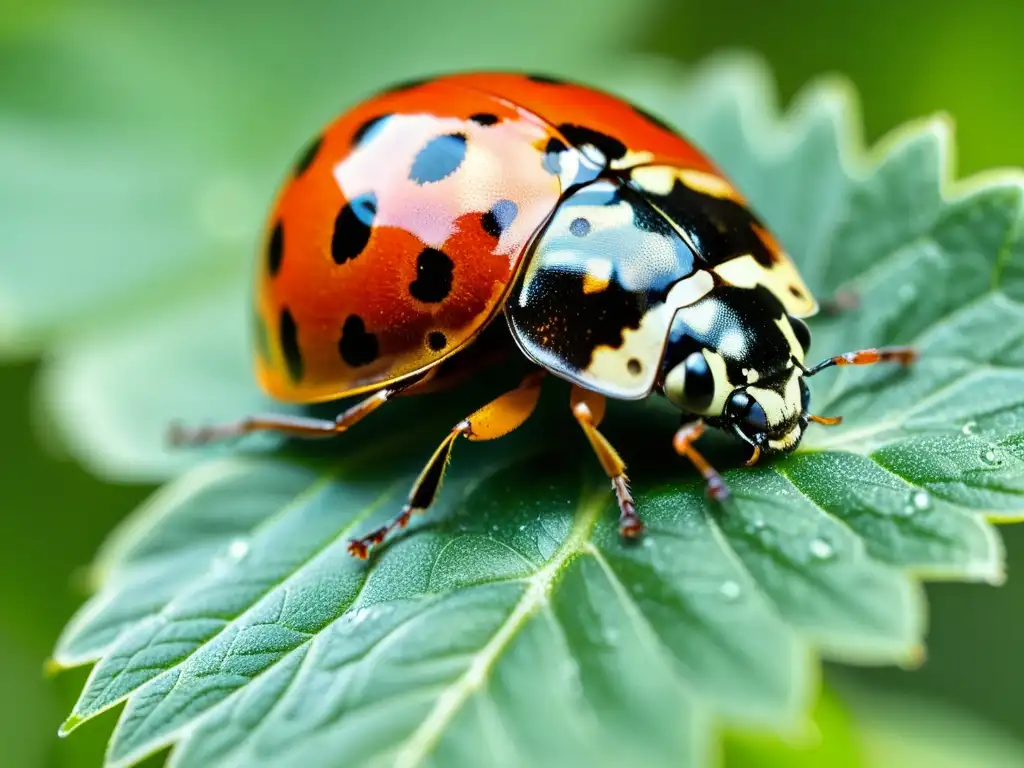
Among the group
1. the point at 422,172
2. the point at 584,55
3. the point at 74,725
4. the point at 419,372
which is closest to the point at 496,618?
the point at 419,372

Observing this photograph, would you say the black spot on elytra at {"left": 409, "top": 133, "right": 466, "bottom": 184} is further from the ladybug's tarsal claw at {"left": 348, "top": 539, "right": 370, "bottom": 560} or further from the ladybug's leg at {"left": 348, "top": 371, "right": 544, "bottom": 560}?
the ladybug's tarsal claw at {"left": 348, "top": 539, "right": 370, "bottom": 560}

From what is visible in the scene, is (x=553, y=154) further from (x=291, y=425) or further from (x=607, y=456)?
(x=291, y=425)

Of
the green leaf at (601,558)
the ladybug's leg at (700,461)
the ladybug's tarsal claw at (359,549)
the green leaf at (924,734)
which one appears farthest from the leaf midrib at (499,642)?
the green leaf at (924,734)

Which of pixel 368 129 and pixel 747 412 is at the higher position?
pixel 368 129

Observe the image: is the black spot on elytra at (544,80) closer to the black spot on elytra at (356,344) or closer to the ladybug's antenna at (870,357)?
the black spot on elytra at (356,344)

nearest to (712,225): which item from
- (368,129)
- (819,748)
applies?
(368,129)

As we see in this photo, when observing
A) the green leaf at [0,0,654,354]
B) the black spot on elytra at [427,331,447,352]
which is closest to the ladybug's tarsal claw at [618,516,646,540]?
the black spot on elytra at [427,331,447,352]
